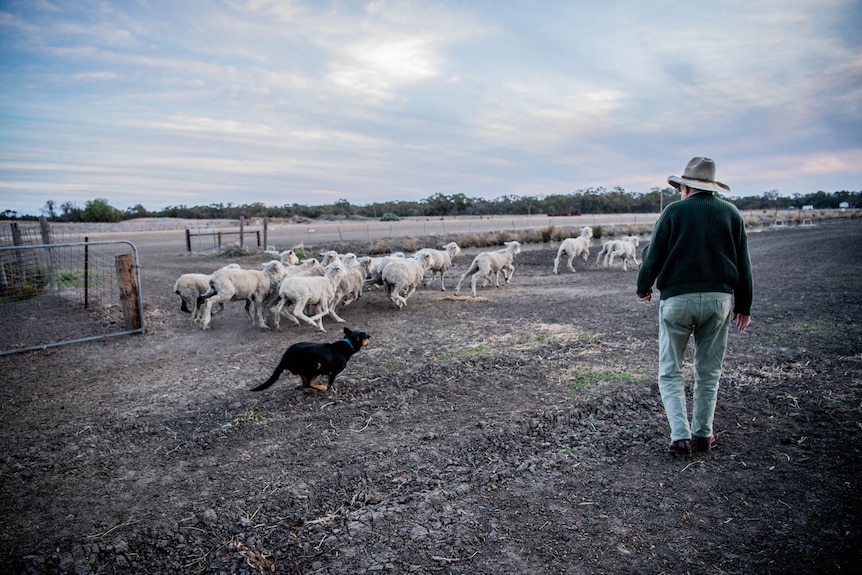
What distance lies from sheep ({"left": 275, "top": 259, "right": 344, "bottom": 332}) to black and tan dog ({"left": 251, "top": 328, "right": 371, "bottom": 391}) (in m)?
3.55

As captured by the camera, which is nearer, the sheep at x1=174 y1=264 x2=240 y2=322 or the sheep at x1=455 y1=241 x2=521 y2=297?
the sheep at x1=174 y1=264 x2=240 y2=322

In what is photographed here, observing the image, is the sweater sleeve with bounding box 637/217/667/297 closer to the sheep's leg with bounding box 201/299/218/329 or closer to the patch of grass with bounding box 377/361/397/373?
the patch of grass with bounding box 377/361/397/373

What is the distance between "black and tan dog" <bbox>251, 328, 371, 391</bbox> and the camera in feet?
20.4

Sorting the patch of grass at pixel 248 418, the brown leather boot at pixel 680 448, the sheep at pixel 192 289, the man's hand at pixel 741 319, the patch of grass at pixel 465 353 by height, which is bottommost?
the patch of grass at pixel 248 418

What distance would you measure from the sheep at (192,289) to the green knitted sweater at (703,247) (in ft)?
29.9

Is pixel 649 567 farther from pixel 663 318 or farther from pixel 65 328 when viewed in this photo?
pixel 65 328

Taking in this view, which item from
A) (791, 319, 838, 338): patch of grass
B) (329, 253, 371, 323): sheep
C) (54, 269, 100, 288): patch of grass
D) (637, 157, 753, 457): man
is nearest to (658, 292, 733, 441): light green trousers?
(637, 157, 753, 457): man

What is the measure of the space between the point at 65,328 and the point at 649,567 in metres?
11.3

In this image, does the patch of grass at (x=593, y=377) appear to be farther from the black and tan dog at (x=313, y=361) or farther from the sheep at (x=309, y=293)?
the sheep at (x=309, y=293)

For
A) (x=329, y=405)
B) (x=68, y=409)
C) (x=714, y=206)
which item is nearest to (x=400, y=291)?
(x=329, y=405)

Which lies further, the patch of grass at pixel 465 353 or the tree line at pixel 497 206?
the tree line at pixel 497 206

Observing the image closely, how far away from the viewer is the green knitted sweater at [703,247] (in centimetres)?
400

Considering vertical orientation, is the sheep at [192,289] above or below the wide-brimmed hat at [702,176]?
below

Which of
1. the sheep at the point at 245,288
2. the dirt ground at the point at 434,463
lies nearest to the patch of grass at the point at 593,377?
the dirt ground at the point at 434,463
